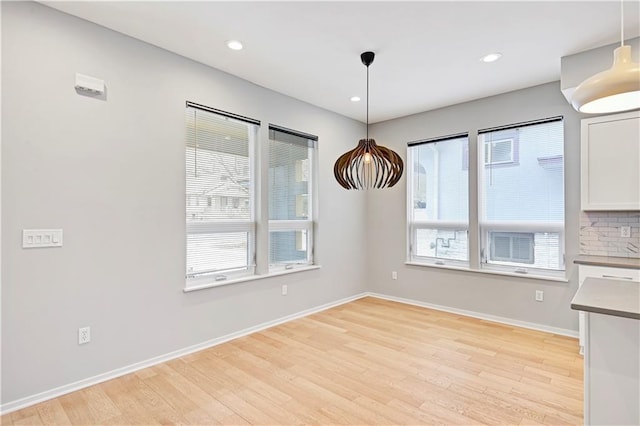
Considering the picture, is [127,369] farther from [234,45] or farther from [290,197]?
[234,45]

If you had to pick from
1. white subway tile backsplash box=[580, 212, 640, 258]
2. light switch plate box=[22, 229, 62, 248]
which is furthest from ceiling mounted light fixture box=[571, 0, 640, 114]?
light switch plate box=[22, 229, 62, 248]

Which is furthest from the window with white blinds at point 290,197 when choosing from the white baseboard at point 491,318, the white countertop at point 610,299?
the white countertop at point 610,299

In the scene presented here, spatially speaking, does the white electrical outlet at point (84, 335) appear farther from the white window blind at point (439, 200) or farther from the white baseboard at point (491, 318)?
the white window blind at point (439, 200)

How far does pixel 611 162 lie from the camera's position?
307cm

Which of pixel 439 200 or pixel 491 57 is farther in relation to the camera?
pixel 439 200

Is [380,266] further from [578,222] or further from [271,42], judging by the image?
[271,42]

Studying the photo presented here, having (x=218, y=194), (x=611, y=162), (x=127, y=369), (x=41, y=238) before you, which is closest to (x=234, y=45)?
(x=218, y=194)

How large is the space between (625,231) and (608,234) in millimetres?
136

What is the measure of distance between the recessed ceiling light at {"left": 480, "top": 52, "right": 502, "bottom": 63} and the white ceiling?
2.8 inches

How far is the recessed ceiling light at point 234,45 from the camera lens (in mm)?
2908

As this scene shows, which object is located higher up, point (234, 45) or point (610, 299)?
point (234, 45)

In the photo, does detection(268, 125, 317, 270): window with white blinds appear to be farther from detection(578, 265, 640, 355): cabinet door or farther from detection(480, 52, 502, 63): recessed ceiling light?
detection(578, 265, 640, 355): cabinet door

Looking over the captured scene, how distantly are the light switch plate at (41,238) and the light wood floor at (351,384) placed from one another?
1115 millimetres

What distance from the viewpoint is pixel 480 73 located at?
3.55 metres
